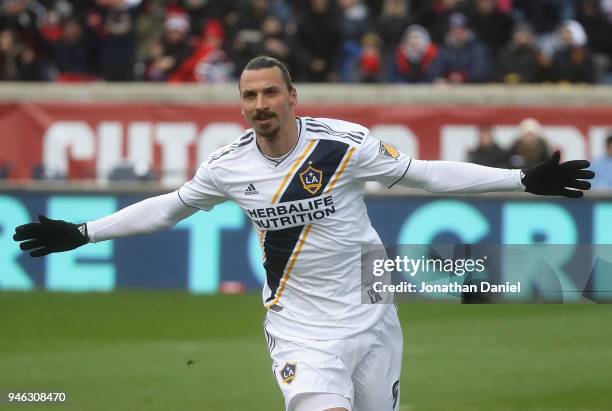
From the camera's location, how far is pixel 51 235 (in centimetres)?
670

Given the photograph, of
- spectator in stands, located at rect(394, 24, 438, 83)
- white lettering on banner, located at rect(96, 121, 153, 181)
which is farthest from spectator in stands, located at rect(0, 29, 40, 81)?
spectator in stands, located at rect(394, 24, 438, 83)

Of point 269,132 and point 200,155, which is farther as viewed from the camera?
point 200,155

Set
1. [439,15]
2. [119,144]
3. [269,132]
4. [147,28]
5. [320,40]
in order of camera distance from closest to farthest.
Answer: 1. [269,132]
2. [119,144]
3. [320,40]
4. [439,15]
5. [147,28]

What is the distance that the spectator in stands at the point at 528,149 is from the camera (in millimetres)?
17094

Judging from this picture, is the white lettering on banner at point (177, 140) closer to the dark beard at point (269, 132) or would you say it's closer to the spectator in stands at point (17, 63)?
the spectator in stands at point (17, 63)

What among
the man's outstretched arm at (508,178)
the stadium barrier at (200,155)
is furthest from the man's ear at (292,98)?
the stadium barrier at (200,155)

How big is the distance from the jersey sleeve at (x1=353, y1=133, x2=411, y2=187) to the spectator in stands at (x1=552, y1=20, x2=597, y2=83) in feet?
42.0

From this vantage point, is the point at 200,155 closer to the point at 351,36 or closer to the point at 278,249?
the point at 351,36

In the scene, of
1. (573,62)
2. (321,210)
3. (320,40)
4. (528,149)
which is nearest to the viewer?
(321,210)

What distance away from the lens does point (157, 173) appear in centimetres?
1781

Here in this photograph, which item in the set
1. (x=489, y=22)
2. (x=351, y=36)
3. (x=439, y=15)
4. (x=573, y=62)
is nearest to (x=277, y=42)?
(x=351, y=36)

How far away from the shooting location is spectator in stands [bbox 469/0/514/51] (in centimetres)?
1933

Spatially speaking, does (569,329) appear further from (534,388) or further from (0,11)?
(0,11)

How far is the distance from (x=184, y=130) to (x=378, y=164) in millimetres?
13021
